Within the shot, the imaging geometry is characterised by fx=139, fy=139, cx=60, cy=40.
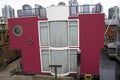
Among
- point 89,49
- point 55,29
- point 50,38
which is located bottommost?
point 89,49

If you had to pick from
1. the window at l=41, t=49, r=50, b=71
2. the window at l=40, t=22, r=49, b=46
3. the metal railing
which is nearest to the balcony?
the metal railing

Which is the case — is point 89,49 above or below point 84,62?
above

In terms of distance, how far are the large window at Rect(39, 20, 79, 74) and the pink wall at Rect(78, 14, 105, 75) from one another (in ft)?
1.82

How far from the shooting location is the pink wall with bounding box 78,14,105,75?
34.8 feet

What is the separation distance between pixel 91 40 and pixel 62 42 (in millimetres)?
2262

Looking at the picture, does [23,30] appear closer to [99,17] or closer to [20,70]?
[20,70]

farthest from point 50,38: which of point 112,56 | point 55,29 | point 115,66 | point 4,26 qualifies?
point 4,26

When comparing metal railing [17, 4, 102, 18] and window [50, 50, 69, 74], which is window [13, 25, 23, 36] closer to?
metal railing [17, 4, 102, 18]

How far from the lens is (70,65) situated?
1126cm

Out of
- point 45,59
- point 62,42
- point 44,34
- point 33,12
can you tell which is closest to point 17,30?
point 33,12

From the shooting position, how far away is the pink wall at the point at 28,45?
11.5 meters

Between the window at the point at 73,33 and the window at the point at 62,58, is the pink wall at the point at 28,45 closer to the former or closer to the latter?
the window at the point at 62,58

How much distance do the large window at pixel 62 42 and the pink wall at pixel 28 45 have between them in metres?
0.76

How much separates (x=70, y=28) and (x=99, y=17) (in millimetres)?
2358
